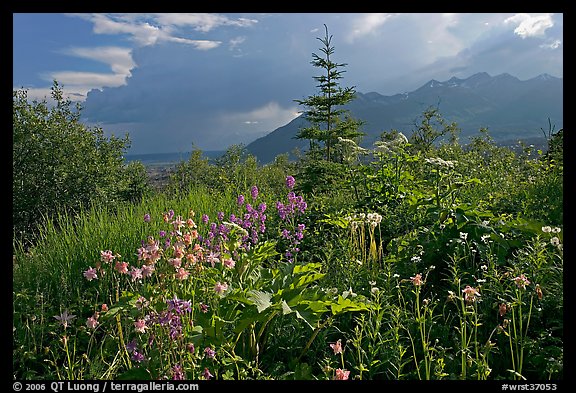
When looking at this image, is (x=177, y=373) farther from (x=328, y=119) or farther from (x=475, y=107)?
(x=475, y=107)

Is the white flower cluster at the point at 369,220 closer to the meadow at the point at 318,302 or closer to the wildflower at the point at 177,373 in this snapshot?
the meadow at the point at 318,302

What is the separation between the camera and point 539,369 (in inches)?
91.5

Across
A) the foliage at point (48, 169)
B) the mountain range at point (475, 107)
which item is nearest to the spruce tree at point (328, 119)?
the foliage at point (48, 169)

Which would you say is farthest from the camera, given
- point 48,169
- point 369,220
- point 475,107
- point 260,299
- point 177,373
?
point 475,107

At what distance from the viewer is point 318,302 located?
7.77 feet

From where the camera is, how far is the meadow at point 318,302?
7.39 ft

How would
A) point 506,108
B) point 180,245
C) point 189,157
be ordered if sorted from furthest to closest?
point 506,108, point 189,157, point 180,245

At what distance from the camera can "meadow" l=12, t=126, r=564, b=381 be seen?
225 centimetres

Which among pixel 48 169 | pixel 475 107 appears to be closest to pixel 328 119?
pixel 48 169
